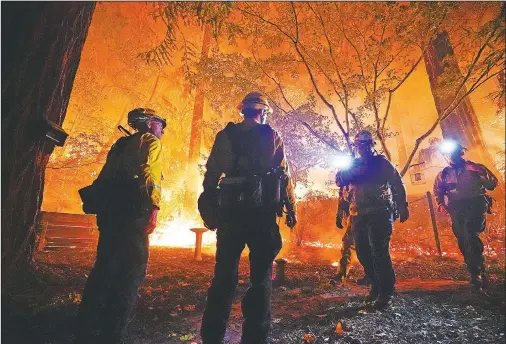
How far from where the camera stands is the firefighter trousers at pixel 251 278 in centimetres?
238

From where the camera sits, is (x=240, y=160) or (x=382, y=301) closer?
(x=240, y=160)

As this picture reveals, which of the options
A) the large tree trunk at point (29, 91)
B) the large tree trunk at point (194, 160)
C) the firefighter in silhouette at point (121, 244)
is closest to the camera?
the firefighter in silhouette at point (121, 244)

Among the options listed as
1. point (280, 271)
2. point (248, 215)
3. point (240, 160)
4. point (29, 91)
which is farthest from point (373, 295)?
point (29, 91)

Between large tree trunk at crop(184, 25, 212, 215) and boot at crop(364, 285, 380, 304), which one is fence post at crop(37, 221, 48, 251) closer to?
large tree trunk at crop(184, 25, 212, 215)

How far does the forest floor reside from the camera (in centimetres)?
294

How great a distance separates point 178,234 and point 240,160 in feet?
49.8

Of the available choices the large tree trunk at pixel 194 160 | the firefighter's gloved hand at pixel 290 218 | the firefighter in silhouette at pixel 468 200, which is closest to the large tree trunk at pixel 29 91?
the firefighter's gloved hand at pixel 290 218

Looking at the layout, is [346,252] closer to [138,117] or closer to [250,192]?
[250,192]

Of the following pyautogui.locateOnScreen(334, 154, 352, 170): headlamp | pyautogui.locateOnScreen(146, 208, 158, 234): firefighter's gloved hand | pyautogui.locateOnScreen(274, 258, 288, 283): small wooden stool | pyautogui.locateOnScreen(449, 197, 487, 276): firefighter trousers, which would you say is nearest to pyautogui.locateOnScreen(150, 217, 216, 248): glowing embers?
pyautogui.locateOnScreen(334, 154, 352, 170): headlamp

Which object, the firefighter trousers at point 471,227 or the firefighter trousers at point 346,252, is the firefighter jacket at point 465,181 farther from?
the firefighter trousers at point 346,252

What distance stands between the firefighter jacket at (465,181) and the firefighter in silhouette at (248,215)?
441 cm

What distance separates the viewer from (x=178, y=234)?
16766 millimetres

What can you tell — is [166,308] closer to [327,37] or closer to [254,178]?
[254,178]

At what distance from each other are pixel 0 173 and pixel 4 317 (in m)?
1.58
